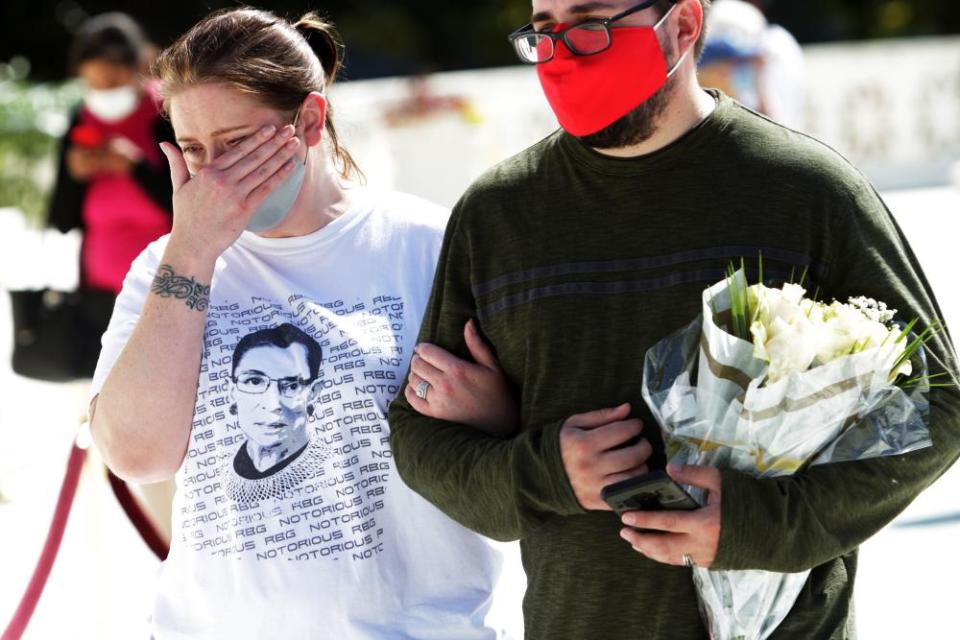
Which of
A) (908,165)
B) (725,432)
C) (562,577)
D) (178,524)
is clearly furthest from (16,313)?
(908,165)

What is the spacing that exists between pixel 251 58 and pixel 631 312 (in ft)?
3.28

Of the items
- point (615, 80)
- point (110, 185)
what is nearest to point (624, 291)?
point (615, 80)

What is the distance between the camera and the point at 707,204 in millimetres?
2189

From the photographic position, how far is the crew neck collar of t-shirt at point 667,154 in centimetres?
224

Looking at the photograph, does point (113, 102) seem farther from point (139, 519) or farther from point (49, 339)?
point (139, 519)

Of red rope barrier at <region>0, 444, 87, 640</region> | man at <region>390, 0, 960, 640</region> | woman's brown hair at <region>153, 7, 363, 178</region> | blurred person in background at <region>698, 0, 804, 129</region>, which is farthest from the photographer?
blurred person in background at <region>698, 0, 804, 129</region>

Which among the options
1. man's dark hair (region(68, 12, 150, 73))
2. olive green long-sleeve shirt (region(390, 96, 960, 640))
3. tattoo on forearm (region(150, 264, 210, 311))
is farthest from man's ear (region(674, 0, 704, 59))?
man's dark hair (region(68, 12, 150, 73))

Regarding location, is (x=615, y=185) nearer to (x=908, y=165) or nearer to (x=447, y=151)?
(x=447, y=151)

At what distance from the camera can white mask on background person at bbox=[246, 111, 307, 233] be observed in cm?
268

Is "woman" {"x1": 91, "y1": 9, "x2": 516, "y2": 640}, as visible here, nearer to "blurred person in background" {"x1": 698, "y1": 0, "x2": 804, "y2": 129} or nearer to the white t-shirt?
the white t-shirt

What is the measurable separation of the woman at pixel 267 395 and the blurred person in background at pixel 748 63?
3550 mm

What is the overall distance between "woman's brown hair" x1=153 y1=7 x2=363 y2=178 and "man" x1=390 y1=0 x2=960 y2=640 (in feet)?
1.91

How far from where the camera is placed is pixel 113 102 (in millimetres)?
5773

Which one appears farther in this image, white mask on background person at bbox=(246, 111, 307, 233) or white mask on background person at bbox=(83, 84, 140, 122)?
white mask on background person at bbox=(83, 84, 140, 122)
